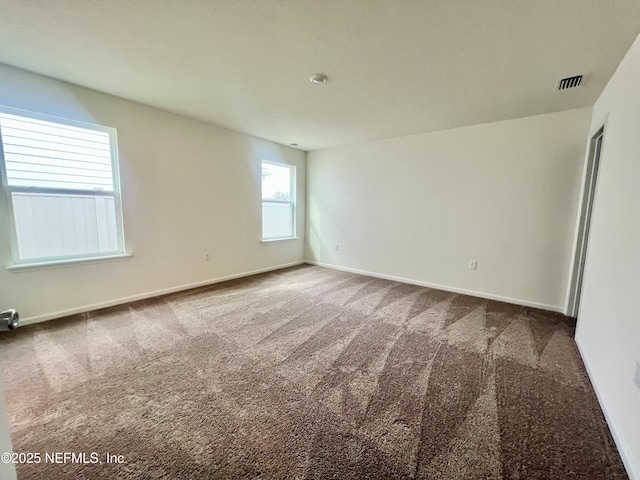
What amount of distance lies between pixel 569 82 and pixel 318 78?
→ 2235mm

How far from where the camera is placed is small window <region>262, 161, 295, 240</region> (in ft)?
16.3

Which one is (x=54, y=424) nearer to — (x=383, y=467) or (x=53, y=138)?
(x=383, y=467)

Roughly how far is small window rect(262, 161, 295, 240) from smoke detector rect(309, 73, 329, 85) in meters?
2.48

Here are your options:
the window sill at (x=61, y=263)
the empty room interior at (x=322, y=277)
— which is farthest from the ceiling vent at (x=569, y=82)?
the window sill at (x=61, y=263)

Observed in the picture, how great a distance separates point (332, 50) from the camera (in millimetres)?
2025

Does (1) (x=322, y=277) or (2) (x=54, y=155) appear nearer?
(2) (x=54, y=155)

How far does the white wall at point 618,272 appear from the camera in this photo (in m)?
1.41

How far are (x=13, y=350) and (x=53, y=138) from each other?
2.01 metres

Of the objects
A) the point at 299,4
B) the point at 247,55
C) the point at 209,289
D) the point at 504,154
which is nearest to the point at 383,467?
the point at 299,4

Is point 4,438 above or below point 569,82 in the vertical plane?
below

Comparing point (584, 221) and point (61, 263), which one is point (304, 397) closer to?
point (61, 263)

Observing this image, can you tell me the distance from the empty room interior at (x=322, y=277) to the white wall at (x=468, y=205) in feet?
0.10

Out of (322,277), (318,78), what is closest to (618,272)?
(318,78)

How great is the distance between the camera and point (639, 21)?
1625mm
